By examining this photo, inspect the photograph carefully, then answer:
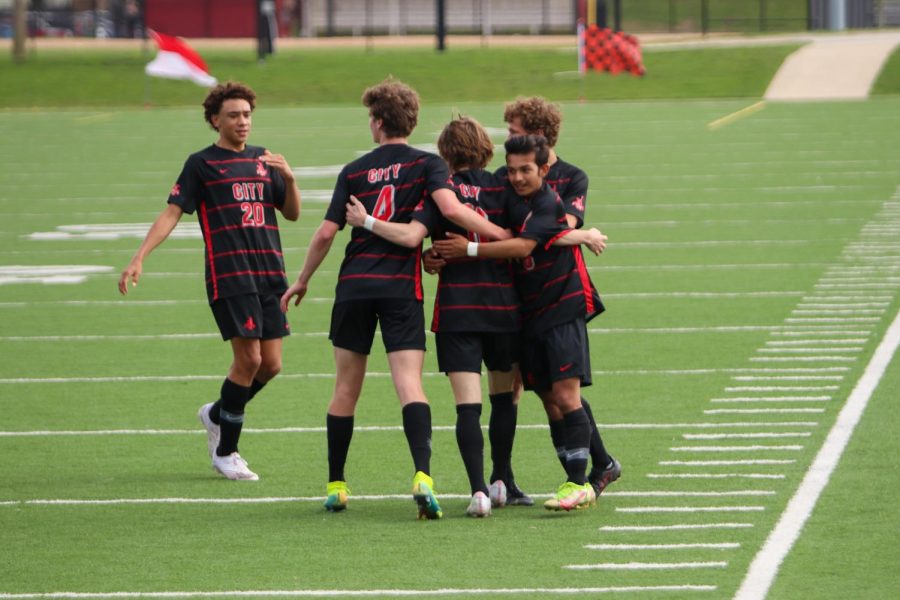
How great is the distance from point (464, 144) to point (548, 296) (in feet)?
2.37

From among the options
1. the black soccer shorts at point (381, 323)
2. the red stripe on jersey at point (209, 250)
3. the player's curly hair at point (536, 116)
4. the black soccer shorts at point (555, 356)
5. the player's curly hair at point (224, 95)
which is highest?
the player's curly hair at point (224, 95)

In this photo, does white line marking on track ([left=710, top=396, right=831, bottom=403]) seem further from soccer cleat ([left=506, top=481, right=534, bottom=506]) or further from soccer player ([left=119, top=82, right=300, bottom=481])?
soccer player ([left=119, top=82, right=300, bottom=481])

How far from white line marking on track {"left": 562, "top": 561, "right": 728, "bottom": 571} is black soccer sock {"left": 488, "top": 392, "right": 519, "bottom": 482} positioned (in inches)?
43.1

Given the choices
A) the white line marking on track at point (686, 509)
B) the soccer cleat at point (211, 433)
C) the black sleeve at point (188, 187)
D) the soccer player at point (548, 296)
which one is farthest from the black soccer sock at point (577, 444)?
the black sleeve at point (188, 187)

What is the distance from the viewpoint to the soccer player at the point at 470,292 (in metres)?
6.99

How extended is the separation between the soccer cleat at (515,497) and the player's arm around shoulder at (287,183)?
5.35 ft

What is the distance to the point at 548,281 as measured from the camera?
7129 millimetres

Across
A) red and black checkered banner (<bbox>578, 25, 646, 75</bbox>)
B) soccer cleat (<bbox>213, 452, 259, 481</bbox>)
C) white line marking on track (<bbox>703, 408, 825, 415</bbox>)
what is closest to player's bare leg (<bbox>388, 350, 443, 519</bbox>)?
soccer cleat (<bbox>213, 452, 259, 481</bbox>)

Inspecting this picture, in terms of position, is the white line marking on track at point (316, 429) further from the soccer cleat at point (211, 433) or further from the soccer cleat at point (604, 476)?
the soccer cleat at point (604, 476)

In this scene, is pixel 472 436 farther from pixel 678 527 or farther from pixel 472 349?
pixel 678 527

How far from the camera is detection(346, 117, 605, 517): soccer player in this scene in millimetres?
6988

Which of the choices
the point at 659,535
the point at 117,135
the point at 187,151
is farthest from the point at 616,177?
the point at 659,535

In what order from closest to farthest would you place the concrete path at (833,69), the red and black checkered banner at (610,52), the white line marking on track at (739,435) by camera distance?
the white line marking on track at (739,435) < the concrete path at (833,69) < the red and black checkered banner at (610,52)

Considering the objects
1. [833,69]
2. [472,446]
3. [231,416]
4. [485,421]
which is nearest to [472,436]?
[472,446]
